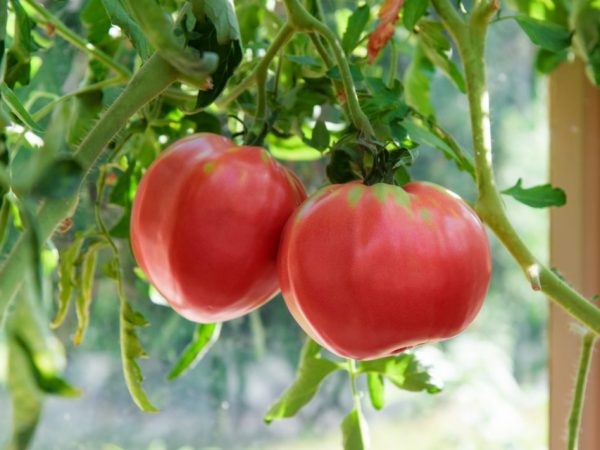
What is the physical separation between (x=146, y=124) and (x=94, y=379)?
377mm

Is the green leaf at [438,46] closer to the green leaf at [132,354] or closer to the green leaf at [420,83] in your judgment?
the green leaf at [420,83]

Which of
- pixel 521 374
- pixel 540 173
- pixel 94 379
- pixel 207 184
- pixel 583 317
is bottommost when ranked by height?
pixel 521 374

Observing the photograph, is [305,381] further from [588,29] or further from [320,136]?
[588,29]

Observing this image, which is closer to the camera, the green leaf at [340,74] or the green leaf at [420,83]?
the green leaf at [340,74]

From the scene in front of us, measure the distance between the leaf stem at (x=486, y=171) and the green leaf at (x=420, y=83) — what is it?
0.16 metres

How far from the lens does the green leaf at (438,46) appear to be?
0.54m

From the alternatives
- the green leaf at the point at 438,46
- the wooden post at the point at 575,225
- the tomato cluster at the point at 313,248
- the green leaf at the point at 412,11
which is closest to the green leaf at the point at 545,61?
the wooden post at the point at 575,225

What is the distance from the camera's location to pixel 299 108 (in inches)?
19.3

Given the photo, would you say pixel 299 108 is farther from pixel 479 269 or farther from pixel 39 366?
pixel 39 366

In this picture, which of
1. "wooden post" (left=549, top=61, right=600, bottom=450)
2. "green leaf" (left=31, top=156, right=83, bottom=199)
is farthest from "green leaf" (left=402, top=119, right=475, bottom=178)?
"wooden post" (left=549, top=61, right=600, bottom=450)

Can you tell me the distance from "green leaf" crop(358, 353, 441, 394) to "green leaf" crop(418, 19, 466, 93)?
18cm

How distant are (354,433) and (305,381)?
47mm

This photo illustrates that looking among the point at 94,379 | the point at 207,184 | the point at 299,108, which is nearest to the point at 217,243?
the point at 207,184

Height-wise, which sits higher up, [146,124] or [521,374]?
[146,124]
